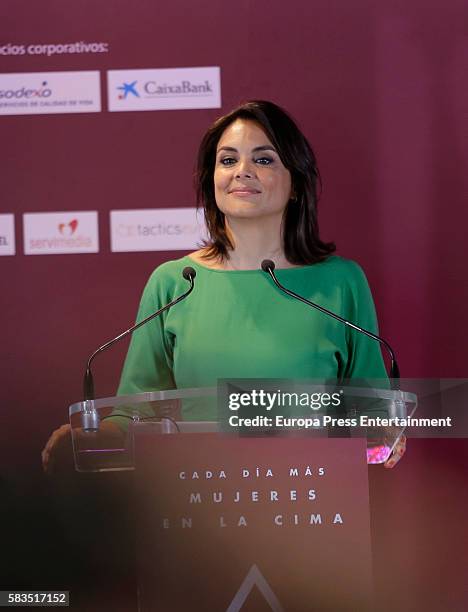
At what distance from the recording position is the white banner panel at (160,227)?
9.80 ft

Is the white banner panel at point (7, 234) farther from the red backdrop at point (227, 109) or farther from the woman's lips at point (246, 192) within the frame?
the woman's lips at point (246, 192)

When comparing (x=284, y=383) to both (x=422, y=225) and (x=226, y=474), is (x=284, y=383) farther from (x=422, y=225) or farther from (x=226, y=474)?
(x=422, y=225)

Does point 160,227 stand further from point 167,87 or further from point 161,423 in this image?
point 161,423

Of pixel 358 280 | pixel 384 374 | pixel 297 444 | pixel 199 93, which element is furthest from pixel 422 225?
pixel 297 444

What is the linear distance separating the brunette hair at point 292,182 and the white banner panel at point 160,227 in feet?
0.84

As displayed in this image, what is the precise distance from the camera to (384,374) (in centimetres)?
251

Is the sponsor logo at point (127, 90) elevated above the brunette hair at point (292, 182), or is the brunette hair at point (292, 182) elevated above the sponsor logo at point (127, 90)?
the sponsor logo at point (127, 90)

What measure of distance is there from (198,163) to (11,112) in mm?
731

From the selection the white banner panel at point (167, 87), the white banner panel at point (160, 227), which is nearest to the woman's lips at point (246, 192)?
the white banner panel at point (160, 227)

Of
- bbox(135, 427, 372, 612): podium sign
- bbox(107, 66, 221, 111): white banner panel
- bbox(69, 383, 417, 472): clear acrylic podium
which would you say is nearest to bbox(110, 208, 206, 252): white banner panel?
bbox(107, 66, 221, 111): white banner panel

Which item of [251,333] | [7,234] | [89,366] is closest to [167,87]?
[7,234]

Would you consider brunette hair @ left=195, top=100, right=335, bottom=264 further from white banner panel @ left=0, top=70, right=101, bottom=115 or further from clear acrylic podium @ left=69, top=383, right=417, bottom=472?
clear acrylic podium @ left=69, top=383, right=417, bottom=472

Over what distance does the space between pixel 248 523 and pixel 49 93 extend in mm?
1798

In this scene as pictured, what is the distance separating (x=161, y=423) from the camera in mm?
1819
